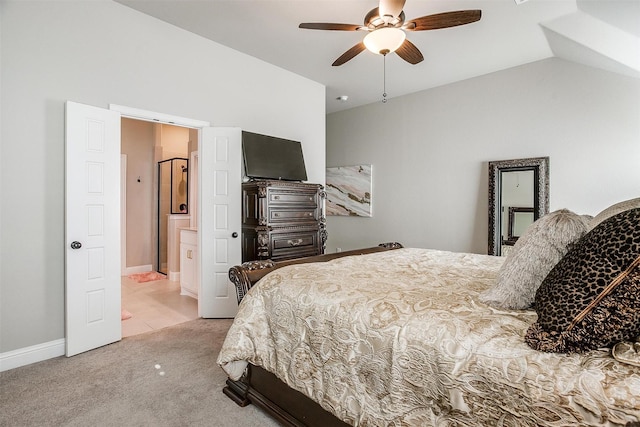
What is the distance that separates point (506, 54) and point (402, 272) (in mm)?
3322

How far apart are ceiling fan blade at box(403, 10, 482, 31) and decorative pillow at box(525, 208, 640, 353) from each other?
1.86 metres

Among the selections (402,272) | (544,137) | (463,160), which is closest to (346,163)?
(463,160)

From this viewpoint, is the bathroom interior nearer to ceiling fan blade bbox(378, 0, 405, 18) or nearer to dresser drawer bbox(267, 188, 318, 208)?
dresser drawer bbox(267, 188, 318, 208)

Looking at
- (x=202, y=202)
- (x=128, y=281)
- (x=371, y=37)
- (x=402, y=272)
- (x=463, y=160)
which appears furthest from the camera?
(x=128, y=281)

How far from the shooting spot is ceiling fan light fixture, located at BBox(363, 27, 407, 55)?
2.33 meters

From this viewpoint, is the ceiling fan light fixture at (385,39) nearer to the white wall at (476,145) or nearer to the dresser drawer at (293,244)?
the dresser drawer at (293,244)

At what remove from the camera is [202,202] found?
3.55 metres

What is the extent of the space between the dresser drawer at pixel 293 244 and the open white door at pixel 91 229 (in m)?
1.51

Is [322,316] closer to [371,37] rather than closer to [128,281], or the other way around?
[371,37]

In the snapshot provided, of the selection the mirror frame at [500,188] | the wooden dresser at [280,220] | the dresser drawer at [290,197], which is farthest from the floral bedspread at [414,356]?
the mirror frame at [500,188]

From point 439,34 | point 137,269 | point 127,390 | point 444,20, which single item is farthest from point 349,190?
point 127,390

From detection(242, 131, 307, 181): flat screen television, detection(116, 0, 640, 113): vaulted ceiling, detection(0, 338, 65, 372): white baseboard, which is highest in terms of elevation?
detection(116, 0, 640, 113): vaulted ceiling

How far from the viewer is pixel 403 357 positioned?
1.14m

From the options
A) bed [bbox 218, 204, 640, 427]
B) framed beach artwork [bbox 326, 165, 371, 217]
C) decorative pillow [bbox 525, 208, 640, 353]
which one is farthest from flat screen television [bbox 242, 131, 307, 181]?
decorative pillow [bbox 525, 208, 640, 353]
